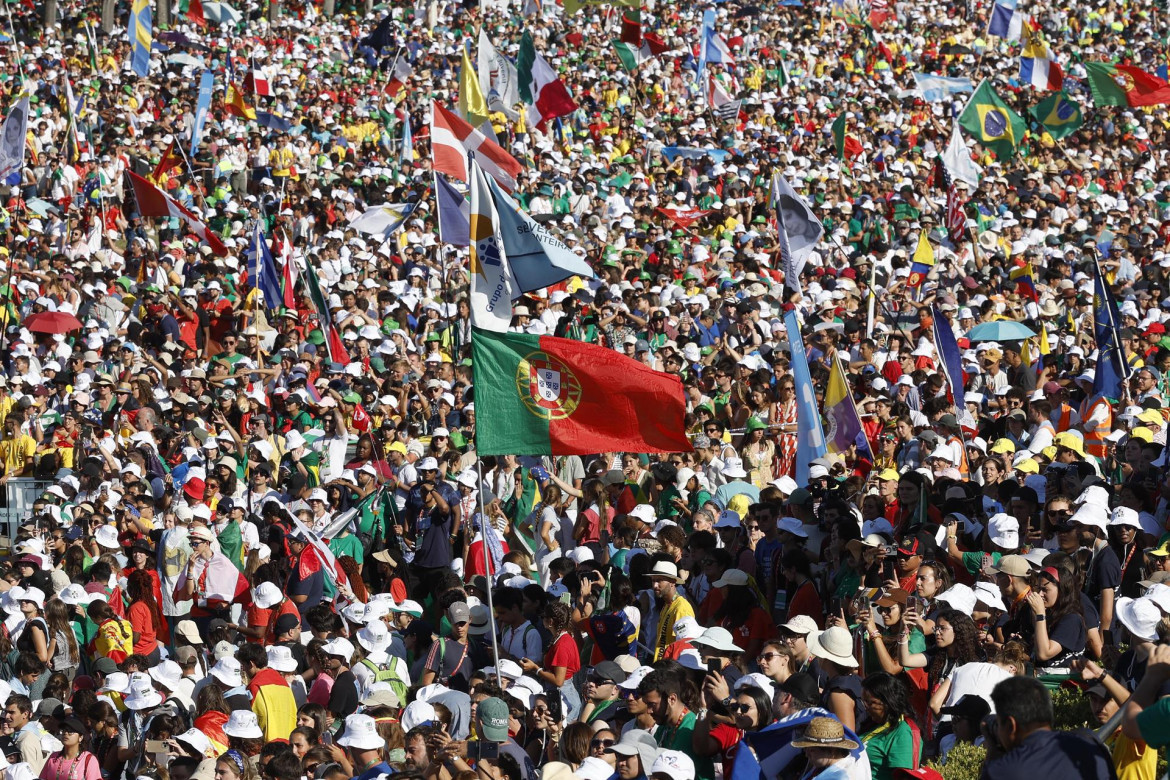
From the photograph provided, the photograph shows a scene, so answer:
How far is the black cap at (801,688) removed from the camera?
23.4 feet

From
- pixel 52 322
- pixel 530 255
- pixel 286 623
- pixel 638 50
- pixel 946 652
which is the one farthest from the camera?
pixel 638 50

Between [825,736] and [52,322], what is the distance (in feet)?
46.0

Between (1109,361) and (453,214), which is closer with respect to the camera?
(1109,361)

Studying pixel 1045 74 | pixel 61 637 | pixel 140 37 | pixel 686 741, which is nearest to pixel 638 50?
pixel 1045 74

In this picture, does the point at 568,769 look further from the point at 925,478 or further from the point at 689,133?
the point at 689,133

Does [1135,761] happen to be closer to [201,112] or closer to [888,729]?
[888,729]

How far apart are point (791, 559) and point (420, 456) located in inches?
190

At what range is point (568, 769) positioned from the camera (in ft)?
23.6

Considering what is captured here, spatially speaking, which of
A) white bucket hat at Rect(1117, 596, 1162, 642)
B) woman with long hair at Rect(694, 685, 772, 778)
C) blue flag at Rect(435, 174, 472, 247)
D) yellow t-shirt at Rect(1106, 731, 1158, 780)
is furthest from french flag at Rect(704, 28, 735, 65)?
yellow t-shirt at Rect(1106, 731, 1158, 780)

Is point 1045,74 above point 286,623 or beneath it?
above

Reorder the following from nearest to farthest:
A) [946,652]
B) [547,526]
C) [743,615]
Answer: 1. [946,652]
2. [743,615]
3. [547,526]

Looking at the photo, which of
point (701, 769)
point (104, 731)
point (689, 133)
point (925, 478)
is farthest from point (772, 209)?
point (701, 769)

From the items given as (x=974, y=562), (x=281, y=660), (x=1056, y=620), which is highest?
(x=1056, y=620)

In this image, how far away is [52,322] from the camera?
727 inches
